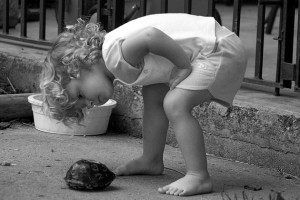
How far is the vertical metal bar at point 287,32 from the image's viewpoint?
4.26m

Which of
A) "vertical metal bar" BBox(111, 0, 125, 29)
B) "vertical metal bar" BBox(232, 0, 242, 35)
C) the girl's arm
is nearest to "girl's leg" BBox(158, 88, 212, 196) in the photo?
the girl's arm

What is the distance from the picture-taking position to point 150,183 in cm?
364

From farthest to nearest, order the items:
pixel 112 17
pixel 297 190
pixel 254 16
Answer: pixel 254 16 → pixel 112 17 → pixel 297 190

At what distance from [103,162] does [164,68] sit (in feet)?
2.42

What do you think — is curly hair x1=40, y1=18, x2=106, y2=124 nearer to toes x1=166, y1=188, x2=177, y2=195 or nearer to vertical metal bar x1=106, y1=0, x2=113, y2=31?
toes x1=166, y1=188, x2=177, y2=195

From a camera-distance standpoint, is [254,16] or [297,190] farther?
[254,16]

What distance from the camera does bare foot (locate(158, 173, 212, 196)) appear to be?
11.1 ft

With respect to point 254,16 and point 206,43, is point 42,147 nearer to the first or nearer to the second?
point 206,43

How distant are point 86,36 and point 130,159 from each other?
0.82 metres

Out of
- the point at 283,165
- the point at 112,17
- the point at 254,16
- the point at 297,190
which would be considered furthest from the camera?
the point at 254,16

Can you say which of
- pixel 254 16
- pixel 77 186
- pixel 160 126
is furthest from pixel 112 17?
pixel 254 16

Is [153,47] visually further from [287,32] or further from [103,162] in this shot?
[287,32]

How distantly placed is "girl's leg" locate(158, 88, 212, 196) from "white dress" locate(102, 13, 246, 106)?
6 centimetres

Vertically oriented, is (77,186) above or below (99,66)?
below
